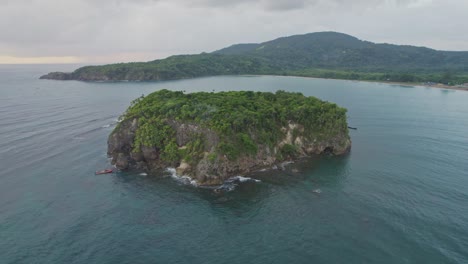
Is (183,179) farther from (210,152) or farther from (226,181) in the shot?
(226,181)

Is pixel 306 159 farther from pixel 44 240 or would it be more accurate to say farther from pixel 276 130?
pixel 44 240

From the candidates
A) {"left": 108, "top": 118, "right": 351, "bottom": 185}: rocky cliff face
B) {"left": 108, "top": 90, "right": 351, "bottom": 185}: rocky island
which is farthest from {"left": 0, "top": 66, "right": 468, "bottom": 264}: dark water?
{"left": 108, "top": 90, "right": 351, "bottom": 185}: rocky island

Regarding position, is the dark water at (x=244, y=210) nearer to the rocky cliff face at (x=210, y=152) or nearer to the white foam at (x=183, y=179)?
the white foam at (x=183, y=179)

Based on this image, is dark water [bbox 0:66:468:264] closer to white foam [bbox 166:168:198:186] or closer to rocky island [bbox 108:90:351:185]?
white foam [bbox 166:168:198:186]

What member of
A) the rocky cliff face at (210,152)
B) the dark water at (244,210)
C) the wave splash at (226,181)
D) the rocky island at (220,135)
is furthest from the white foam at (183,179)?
the dark water at (244,210)

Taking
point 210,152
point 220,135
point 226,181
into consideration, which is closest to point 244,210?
point 226,181

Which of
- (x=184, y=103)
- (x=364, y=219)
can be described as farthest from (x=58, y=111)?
(x=364, y=219)

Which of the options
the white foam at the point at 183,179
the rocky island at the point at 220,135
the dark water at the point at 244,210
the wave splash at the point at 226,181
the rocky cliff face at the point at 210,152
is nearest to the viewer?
the dark water at the point at 244,210

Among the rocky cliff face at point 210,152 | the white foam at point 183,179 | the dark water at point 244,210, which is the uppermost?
the rocky cliff face at point 210,152
